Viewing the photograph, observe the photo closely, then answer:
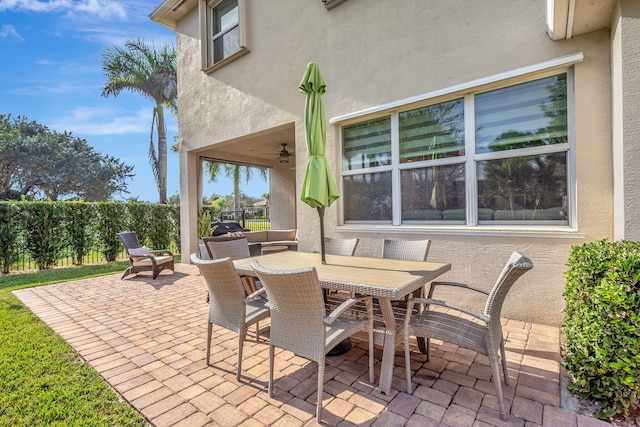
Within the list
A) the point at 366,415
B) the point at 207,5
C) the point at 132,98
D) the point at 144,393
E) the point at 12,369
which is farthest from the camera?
the point at 132,98

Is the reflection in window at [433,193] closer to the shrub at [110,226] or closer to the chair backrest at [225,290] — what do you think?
the chair backrest at [225,290]

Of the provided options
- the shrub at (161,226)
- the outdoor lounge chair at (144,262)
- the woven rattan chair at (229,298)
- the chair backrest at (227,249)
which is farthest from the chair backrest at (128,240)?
the woven rattan chair at (229,298)

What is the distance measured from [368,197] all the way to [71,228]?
8628mm

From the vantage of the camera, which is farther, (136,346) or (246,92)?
(246,92)

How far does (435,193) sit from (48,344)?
526 centimetres

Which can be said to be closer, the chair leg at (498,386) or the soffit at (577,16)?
the chair leg at (498,386)

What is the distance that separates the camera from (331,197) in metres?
3.60

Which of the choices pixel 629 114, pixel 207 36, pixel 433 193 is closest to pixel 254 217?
pixel 207 36

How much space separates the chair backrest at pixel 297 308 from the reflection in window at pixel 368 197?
321 centimetres

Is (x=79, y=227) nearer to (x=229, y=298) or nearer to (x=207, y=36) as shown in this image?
(x=207, y=36)

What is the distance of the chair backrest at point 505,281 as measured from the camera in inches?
82.4

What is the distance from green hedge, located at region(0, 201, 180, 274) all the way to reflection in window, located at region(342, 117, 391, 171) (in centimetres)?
804

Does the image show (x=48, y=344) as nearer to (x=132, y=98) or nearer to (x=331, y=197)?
(x=331, y=197)

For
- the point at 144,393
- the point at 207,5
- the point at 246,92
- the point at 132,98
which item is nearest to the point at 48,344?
the point at 144,393
